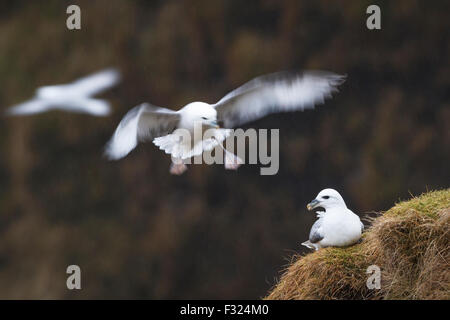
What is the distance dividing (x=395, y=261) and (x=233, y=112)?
830 mm

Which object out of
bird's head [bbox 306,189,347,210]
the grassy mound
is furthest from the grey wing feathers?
the grassy mound

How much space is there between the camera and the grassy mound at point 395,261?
2156 millimetres

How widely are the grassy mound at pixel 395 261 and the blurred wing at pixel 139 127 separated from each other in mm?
675

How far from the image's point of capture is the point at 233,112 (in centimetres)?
→ 270

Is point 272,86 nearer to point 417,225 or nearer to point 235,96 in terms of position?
point 235,96

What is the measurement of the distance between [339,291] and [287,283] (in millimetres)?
194

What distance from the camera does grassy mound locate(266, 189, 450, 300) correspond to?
7.07ft
